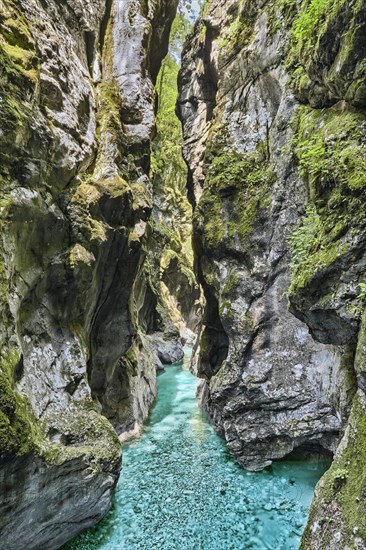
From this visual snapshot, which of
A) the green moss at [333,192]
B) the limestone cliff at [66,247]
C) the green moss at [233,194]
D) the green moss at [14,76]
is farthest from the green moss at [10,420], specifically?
the green moss at [233,194]

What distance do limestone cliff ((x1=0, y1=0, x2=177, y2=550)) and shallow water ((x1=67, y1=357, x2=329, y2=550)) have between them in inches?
34.8

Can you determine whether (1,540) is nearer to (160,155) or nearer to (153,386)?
(153,386)

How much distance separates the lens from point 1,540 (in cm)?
507

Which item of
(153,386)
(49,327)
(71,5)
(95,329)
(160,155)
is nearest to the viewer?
(49,327)

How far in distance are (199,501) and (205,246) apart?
7265 mm

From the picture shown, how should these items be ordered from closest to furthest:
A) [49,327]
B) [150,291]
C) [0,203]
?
1. [0,203]
2. [49,327]
3. [150,291]

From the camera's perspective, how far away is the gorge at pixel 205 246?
5.30 m

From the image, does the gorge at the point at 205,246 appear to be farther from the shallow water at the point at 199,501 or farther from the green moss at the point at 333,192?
the shallow water at the point at 199,501

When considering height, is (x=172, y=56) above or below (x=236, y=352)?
above

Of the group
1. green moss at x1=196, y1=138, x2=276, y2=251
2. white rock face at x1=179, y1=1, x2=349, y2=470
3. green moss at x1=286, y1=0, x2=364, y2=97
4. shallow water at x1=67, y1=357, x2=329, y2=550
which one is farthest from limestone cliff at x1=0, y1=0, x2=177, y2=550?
green moss at x1=286, y1=0, x2=364, y2=97

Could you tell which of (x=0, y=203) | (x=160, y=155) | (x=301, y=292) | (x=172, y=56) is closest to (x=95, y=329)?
(x=0, y=203)

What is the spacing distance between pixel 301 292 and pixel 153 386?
41.0 ft

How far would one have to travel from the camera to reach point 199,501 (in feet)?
26.7

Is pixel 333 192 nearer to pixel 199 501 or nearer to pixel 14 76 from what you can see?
pixel 14 76
